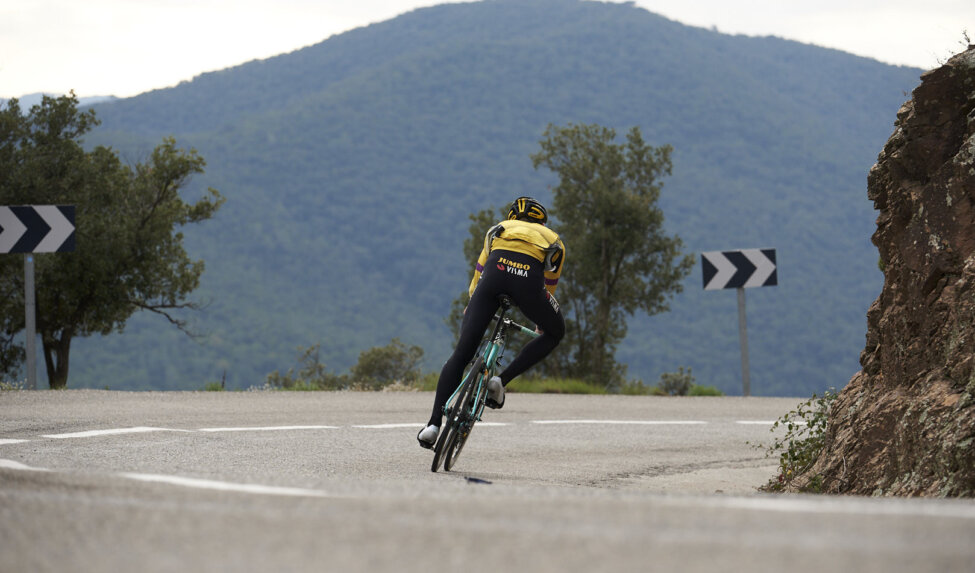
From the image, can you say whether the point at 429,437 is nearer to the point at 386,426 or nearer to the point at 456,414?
the point at 456,414

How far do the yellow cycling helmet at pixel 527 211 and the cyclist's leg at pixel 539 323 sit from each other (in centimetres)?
61

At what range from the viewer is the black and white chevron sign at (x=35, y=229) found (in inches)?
571

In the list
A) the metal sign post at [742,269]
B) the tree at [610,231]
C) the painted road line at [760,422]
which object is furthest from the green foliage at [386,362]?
the painted road line at [760,422]

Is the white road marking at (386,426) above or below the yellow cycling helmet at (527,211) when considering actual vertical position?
below

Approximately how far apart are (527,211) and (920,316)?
2.83m

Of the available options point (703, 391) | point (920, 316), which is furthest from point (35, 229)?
point (920, 316)

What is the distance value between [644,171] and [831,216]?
156m

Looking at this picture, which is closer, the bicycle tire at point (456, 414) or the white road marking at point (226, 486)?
the white road marking at point (226, 486)

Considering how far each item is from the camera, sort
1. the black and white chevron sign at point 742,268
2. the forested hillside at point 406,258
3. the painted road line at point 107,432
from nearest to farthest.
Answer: the painted road line at point 107,432
the black and white chevron sign at point 742,268
the forested hillside at point 406,258

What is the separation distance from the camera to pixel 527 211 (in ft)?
26.3

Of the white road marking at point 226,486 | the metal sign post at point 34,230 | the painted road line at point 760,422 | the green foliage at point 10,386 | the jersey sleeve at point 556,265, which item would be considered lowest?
the painted road line at point 760,422

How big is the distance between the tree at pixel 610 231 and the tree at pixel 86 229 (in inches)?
463

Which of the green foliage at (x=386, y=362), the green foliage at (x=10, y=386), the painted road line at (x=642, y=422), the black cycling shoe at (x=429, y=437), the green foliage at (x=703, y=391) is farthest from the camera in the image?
the green foliage at (x=386, y=362)

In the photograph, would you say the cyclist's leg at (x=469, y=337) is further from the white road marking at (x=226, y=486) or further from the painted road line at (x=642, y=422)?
the painted road line at (x=642, y=422)
